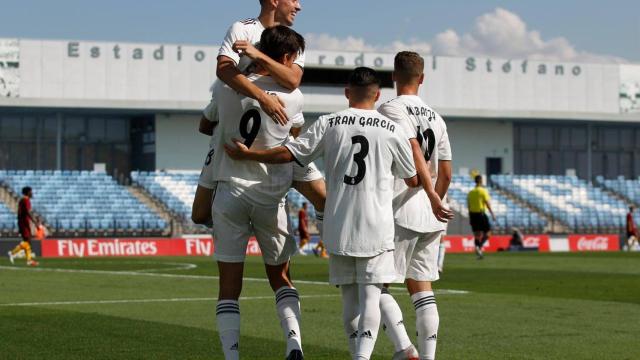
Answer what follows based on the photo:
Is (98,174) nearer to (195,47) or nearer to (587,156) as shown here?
(195,47)

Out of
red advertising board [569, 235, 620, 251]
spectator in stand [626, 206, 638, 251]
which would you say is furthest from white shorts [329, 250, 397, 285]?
red advertising board [569, 235, 620, 251]

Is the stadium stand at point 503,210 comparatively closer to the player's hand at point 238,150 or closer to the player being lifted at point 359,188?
the player being lifted at point 359,188

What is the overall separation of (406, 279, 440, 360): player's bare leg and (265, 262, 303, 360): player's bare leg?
0.99m

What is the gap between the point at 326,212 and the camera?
7.90 meters

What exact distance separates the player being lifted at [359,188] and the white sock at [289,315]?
1.30ft

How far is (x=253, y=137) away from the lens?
25.6ft

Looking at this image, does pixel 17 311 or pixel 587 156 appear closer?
pixel 17 311

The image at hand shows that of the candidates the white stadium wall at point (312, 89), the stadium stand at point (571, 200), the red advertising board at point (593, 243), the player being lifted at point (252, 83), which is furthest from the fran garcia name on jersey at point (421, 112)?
the stadium stand at point (571, 200)

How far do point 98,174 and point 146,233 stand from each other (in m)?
8.34

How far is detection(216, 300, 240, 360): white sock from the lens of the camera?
7855 millimetres

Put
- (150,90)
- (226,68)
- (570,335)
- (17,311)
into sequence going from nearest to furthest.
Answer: (226,68), (570,335), (17,311), (150,90)

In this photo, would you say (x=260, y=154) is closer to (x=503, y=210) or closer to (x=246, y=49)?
(x=246, y=49)

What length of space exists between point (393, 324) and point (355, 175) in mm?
1254

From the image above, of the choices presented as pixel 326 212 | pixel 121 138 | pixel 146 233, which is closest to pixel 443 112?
pixel 121 138
